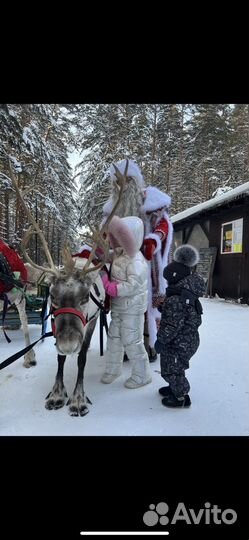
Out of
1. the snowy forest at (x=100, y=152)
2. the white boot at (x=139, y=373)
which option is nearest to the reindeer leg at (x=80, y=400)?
the white boot at (x=139, y=373)

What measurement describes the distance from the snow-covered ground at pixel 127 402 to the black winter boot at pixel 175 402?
5 centimetres

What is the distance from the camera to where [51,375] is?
3648 mm

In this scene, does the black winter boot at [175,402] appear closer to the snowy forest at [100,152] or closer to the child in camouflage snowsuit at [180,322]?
the child in camouflage snowsuit at [180,322]

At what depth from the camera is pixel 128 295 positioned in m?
3.15

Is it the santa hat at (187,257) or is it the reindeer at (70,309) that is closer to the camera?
the reindeer at (70,309)

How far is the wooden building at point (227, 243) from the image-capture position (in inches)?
393

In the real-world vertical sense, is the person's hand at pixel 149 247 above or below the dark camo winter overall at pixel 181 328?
above

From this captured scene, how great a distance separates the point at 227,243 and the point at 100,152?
7641 millimetres

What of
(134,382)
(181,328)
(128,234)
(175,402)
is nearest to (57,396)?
(134,382)

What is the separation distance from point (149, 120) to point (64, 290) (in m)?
17.5

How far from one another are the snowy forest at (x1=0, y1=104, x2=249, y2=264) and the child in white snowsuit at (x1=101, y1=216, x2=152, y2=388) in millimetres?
4821
